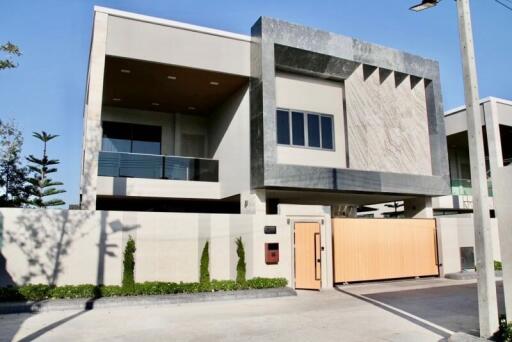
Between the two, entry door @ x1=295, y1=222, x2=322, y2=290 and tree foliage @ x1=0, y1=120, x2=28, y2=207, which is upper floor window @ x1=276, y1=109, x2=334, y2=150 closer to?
entry door @ x1=295, y1=222, x2=322, y2=290

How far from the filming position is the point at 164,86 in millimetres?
15734

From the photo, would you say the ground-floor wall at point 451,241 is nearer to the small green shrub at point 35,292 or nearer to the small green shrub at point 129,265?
the small green shrub at point 129,265

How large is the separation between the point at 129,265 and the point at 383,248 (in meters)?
8.79

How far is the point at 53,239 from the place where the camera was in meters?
10.8

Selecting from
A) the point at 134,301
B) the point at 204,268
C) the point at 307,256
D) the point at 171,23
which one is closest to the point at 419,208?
the point at 307,256

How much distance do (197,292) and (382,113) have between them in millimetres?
9895

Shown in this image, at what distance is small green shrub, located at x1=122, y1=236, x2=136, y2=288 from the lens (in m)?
11.1

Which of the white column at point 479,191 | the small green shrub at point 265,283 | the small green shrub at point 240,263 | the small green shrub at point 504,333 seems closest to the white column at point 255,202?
the small green shrub at point 240,263

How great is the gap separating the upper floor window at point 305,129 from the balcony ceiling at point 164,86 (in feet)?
6.66

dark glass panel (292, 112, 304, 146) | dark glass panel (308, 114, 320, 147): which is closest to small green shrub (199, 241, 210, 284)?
dark glass panel (292, 112, 304, 146)

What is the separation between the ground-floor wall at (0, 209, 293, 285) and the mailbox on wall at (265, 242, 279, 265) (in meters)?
0.14

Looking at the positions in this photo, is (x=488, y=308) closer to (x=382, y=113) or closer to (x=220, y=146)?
(x=382, y=113)

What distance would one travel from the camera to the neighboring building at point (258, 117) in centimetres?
1357

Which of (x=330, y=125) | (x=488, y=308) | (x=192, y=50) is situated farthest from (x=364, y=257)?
(x=192, y=50)
